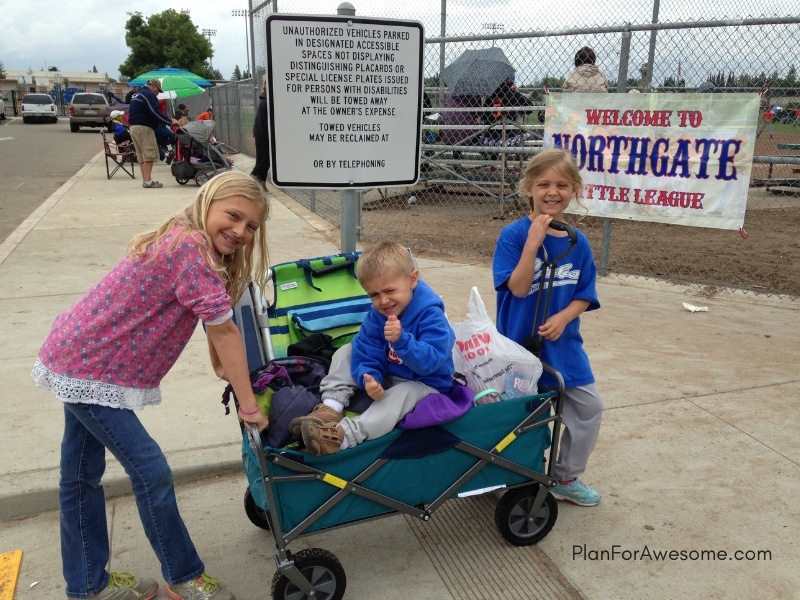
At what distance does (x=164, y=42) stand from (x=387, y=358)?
75197mm

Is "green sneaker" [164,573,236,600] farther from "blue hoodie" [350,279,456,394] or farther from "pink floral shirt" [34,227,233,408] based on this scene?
"blue hoodie" [350,279,456,394]

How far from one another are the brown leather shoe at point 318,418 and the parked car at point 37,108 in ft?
152

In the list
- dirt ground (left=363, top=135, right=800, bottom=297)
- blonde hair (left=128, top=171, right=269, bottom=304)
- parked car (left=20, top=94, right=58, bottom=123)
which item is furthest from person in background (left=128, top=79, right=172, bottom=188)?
parked car (left=20, top=94, right=58, bottom=123)

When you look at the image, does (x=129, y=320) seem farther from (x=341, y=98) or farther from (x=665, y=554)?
(x=665, y=554)

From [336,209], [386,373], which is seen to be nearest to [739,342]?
[386,373]

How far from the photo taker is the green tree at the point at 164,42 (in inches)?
2677

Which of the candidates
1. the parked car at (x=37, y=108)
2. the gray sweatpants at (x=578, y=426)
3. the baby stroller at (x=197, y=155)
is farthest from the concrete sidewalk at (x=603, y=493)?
the parked car at (x=37, y=108)

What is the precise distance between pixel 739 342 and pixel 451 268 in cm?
279

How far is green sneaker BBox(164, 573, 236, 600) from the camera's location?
7.65 feet

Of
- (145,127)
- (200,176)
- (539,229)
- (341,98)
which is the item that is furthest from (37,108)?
(539,229)

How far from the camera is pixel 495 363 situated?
2508 millimetres

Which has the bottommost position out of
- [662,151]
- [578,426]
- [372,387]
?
[578,426]

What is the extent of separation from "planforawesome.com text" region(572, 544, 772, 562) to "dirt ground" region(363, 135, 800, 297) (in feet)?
10.0

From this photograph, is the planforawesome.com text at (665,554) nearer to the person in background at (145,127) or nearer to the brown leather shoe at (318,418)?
the brown leather shoe at (318,418)
